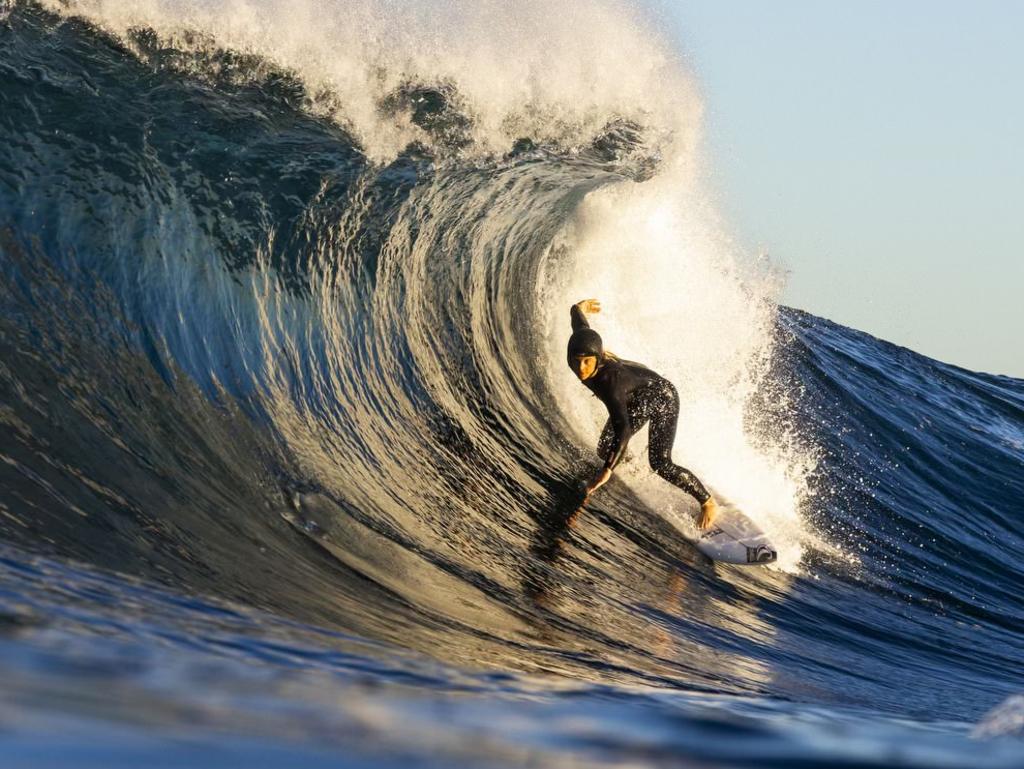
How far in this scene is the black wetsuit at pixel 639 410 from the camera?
6953 millimetres

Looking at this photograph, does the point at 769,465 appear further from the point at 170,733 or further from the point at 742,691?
the point at 170,733

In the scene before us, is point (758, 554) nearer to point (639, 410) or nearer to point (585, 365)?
point (639, 410)

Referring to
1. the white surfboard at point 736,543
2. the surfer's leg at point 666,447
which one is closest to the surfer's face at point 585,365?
the surfer's leg at point 666,447

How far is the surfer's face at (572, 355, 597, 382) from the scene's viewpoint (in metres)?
6.84

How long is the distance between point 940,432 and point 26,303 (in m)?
9.79

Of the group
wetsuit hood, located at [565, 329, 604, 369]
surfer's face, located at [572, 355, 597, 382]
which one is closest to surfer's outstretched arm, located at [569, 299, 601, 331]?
wetsuit hood, located at [565, 329, 604, 369]

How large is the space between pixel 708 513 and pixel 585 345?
1.28 m

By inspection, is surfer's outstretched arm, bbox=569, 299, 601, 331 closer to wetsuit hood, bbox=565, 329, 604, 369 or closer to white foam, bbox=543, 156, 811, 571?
wetsuit hood, bbox=565, 329, 604, 369

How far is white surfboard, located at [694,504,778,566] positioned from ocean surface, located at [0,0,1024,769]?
104 millimetres

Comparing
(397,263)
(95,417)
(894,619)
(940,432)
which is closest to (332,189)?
(397,263)

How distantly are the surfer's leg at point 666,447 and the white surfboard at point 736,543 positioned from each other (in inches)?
8.1

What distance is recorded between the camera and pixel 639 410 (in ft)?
23.2

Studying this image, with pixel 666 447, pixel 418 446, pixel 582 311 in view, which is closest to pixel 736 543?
pixel 666 447

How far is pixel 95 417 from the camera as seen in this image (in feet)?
14.5
